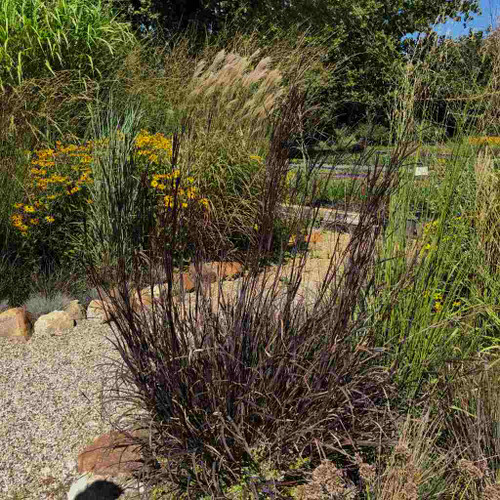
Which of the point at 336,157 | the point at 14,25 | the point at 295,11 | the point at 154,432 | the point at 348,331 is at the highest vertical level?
the point at 295,11

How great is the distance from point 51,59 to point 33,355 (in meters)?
4.29

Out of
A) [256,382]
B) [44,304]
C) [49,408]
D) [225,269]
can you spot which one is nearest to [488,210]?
[225,269]

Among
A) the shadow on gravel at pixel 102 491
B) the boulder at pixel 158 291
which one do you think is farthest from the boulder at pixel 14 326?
the shadow on gravel at pixel 102 491

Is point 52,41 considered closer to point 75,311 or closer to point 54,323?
point 75,311

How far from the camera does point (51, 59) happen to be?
708cm

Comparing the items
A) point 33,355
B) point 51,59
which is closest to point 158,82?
point 51,59

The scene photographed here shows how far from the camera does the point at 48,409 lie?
321 cm

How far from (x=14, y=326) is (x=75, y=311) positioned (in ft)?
1.63

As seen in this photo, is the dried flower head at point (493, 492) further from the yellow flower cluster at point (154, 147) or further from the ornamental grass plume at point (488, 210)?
the yellow flower cluster at point (154, 147)

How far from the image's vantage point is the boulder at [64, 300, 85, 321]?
4676mm

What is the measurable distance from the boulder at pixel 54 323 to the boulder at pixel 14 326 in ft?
0.29

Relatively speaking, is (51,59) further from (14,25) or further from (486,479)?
(486,479)

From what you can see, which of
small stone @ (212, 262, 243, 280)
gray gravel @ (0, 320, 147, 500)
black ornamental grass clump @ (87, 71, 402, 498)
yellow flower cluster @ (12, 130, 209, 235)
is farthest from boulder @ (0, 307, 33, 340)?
black ornamental grass clump @ (87, 71, 402, 498)

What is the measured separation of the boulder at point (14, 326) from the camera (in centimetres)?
432
